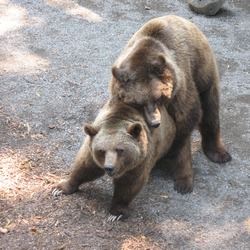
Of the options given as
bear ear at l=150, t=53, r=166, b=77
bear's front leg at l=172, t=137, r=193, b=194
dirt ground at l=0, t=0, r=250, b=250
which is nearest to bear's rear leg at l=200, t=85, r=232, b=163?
dirt ground at l=0, t=0, r=250, b=250

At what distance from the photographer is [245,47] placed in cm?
976

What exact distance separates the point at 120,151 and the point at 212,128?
2013mm

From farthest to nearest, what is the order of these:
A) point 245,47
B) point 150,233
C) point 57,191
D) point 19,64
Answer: point 245,47, point 19,64, point 57,191, point 150,233

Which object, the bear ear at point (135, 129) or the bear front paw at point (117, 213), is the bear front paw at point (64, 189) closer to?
the bear front paw at point (117, 213)

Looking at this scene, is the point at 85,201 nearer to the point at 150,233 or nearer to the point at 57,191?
the point at 57,191

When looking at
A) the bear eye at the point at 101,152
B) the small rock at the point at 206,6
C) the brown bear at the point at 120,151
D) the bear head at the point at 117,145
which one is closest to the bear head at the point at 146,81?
the brown bear at the point at 120,151

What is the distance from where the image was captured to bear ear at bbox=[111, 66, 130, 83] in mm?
5391

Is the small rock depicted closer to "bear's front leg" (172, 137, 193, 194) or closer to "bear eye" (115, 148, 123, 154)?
"bear's front leg" (172, 137, 193, 194)

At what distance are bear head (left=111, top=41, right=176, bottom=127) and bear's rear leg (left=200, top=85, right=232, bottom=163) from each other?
1.12m

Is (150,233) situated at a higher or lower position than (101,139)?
lower

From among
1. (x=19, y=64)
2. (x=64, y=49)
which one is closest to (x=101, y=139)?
(x=19, y=64)

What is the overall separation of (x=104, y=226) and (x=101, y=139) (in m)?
0.96

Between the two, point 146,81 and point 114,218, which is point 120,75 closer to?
point 146,81

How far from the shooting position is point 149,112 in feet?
17.4
